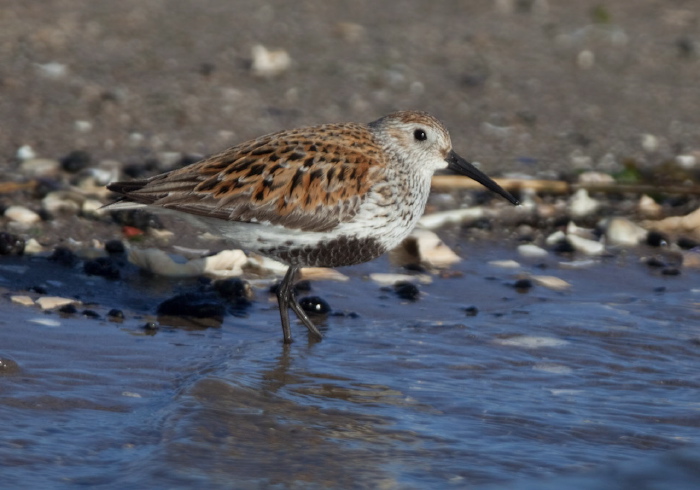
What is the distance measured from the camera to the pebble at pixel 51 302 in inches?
298

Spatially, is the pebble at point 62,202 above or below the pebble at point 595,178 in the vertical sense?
below

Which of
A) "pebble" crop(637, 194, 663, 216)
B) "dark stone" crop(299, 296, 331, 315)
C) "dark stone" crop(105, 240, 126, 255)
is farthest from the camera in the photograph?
"pebble" crop(637, 194, 663, 216)

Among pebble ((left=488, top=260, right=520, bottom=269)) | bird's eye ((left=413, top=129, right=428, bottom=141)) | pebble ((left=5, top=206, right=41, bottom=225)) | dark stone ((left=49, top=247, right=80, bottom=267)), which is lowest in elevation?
dark stone ((left=49, top=247, right=80, bottom=267))

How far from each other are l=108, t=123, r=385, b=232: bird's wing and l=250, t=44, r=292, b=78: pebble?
556cm

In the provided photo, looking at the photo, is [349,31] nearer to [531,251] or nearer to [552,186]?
[552,186]

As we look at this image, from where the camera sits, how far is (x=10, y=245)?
8.44m

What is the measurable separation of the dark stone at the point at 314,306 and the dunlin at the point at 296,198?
352 millimetres

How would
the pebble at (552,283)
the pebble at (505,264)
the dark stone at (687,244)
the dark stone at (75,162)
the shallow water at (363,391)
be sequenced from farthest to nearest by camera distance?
1. the dark stone at (75,162)
2. the dark stone at (687,244)
3. the pebble at (505,264)
4. the pebble at (552,283)
5. the shallow water at (363,391)

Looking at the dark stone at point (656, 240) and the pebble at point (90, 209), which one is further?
the dark stone at point (656, 240)

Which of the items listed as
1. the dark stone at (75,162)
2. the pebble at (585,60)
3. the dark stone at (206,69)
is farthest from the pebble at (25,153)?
the pebble at (585,60)

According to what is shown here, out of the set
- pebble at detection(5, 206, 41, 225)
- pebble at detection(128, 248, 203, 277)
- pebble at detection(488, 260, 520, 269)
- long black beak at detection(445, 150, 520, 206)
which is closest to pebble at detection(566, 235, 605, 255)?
pebble at detection(488, 260, 520, 269)

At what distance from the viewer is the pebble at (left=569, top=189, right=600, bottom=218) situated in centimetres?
1048

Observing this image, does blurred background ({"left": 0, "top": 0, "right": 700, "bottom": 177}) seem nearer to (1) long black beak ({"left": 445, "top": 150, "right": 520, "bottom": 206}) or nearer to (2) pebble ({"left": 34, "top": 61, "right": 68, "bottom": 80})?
(2) pebble ({"left": 34, "top": 61, "right": 68, "bottom": 80})

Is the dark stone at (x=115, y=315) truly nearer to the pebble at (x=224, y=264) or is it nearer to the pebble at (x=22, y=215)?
the pebble at (x=224, y=264)
